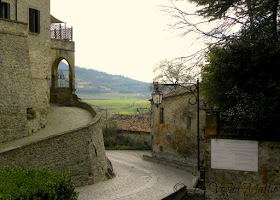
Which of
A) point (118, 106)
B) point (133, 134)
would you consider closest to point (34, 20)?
point (133, 134)

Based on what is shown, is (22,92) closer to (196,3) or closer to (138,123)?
(196,3)

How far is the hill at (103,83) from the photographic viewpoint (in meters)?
144

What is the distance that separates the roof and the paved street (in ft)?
30.5

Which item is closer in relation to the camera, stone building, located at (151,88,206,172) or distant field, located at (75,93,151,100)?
stone building, located at (151,88,206,172)

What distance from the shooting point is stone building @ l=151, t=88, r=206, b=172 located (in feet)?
83.3

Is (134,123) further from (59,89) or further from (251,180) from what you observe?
(251,180)

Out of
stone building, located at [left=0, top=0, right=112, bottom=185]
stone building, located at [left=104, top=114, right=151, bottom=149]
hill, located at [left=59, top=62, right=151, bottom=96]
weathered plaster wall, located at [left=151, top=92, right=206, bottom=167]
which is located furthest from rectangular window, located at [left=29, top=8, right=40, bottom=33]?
hill, located at [left=59, top=62, right=151, bottom=96]

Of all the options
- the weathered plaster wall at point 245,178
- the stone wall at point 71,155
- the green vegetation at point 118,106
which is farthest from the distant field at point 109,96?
the weathered plaster wall at point 245,178

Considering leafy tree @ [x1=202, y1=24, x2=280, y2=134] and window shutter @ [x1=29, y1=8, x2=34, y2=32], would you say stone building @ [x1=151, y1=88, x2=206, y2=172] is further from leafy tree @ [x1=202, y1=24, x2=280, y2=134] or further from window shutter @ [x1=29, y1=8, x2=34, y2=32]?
window shutter @ [x1=29, y1=8, x2=34, y2=32]

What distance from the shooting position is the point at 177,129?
89.8 feet

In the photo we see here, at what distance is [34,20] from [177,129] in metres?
12.7

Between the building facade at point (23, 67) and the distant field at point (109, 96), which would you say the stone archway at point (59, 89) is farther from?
the distant field at point (109, 96)

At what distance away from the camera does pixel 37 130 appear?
21.9 meters

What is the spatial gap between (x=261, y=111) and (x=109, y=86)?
15167 centimetres
